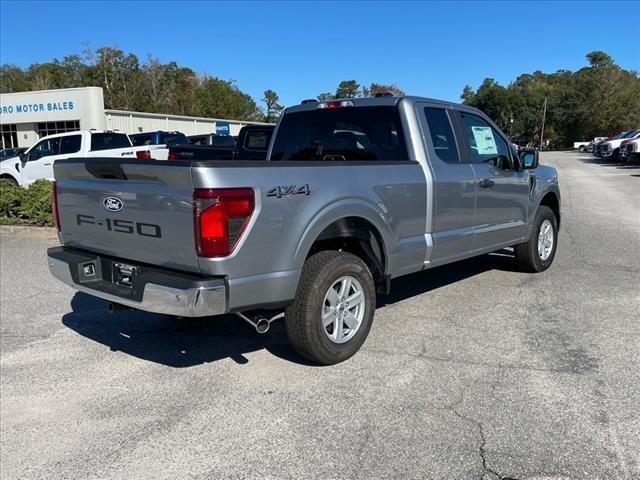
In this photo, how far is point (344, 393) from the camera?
12.6ft

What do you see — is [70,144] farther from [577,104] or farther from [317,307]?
[577,104]

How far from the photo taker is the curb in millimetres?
9703

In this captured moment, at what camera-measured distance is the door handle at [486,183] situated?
5555 mm

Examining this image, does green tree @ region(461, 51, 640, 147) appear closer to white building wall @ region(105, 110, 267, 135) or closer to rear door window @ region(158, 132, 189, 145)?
white building wall @ region(105, 110, 267, 135)

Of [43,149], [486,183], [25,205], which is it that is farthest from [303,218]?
[43,149]

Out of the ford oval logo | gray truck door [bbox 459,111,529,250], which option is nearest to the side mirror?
gray truck door [bbox 459,111,529,250]

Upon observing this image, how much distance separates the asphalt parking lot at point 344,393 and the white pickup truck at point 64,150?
1058 cm

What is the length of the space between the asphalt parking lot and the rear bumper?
70 cm

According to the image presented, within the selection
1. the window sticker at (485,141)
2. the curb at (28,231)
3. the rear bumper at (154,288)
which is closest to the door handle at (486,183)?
the window sticker at (485,141)

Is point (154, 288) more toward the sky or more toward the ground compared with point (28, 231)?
more toward the sky

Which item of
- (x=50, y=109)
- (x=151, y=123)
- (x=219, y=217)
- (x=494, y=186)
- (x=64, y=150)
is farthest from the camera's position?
(x=151, y=123)

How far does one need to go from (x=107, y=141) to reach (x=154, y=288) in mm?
14060

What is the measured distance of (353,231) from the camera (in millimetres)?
4359

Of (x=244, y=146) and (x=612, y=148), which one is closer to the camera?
(x=244, y=146)
